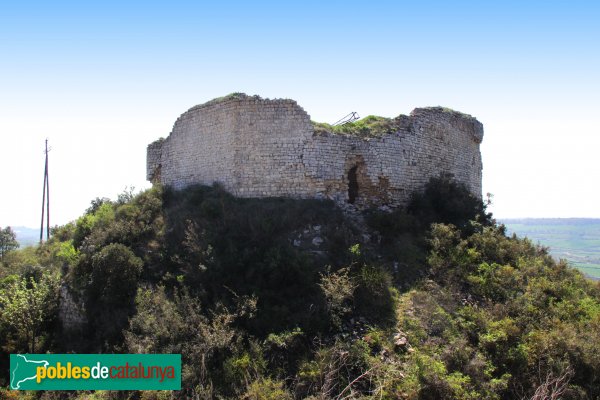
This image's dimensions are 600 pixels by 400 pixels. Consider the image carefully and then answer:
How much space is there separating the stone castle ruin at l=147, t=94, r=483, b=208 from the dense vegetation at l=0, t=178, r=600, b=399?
67 cm

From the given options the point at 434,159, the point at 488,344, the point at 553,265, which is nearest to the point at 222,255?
the point at 488,344

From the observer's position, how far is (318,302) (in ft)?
30.6

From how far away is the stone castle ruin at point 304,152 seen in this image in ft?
42.9

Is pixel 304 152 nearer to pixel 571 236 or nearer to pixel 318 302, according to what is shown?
pixel 318 302

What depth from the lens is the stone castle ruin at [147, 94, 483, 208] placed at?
42.9 ft

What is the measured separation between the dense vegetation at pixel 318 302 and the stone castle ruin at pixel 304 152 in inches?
26.2

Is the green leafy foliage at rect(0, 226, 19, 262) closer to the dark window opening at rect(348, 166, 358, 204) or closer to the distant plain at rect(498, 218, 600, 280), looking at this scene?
the dark window opening at rect(348, 166, 358, 204)

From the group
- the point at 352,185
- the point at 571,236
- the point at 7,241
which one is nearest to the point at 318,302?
the point at 352,185

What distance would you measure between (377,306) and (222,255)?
152 inches

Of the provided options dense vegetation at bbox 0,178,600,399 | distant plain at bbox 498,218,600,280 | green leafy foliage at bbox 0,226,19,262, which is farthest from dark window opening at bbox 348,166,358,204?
distant plain at bbox 498,218,600,280

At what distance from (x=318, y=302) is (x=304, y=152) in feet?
16.8

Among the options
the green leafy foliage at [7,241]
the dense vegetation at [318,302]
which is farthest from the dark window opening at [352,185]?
the green leafy foliage at [7,241]

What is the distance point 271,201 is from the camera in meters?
12.8

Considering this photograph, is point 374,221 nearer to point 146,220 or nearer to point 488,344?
point 488,344
